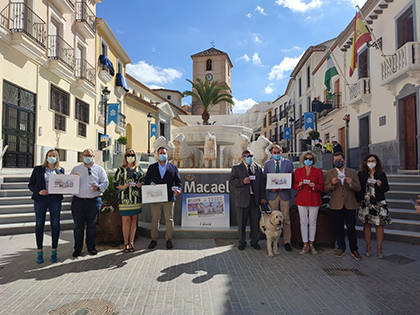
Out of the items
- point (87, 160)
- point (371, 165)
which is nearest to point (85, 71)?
point (87, 160)

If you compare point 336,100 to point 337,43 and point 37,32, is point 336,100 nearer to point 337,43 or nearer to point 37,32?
point 337,43

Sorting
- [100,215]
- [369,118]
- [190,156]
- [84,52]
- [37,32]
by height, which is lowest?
[100,215]

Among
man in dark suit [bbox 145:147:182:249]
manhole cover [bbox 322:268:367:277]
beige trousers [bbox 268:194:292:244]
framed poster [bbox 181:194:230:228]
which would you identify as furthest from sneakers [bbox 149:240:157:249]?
manhole cover [bbox 322:268:367:277]

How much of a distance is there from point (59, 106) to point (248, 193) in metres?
14.5

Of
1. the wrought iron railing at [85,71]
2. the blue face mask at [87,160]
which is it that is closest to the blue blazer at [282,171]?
the blue face mask at [87,160]

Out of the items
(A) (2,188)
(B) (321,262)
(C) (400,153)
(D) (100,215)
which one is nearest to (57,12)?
(A) (2,188)

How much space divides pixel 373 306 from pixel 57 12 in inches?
740

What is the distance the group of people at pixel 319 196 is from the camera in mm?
4785

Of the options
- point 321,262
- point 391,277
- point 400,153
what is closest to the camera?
point 391,277

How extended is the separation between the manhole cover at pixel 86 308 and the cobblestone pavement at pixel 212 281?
6 cm

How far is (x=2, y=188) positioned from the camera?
8180mm

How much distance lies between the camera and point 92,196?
15.7ft

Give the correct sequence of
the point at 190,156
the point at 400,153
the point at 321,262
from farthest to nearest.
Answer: the point at 400,153 → the point at 190,156 → the point at 321,262

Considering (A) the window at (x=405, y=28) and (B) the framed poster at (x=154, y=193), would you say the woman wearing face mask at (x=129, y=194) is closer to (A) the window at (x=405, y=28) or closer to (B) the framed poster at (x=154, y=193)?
(B) the framed poster at (x=154, y=193)
